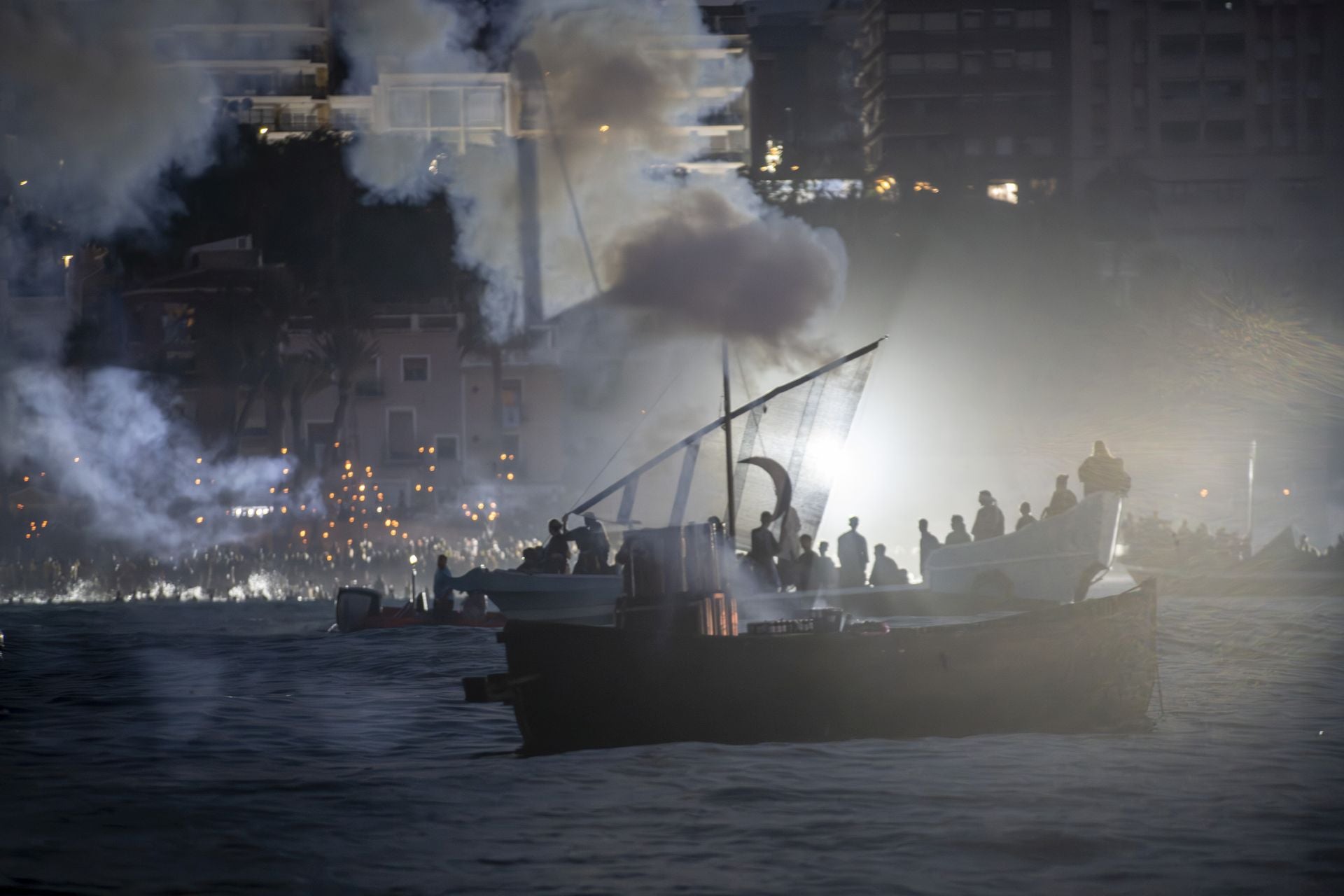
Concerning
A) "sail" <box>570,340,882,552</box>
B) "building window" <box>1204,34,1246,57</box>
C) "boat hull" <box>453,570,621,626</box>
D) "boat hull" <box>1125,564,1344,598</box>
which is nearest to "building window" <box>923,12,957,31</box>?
"building window" <box>1204,34,1246,57</box>

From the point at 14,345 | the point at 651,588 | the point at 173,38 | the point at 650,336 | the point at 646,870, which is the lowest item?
the point at 646,870

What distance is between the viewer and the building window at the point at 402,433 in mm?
77062

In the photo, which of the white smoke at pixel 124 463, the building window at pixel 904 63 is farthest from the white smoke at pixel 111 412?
the building window at pixel 904 63

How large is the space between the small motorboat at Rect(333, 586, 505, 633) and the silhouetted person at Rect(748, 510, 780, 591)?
282 inches

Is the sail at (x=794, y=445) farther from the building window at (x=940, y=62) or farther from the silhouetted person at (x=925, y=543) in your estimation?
the building window at (x=940, y=62)

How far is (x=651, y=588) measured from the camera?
19688mm

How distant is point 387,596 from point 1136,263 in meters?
55.5

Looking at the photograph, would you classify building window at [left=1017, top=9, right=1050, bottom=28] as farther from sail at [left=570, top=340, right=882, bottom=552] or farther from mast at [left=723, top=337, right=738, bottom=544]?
mast at [left=723, top=337, right=738, bottom=544]

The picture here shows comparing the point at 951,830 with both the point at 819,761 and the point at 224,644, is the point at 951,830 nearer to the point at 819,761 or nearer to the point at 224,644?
the point at 819,761

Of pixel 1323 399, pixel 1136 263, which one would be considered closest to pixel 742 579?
pixel 1323 399

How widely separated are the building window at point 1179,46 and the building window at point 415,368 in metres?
60.3

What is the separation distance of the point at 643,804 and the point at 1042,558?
46.5 feet

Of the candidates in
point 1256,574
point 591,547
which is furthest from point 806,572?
point 1256,574

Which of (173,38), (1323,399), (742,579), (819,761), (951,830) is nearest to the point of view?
(951,830)
